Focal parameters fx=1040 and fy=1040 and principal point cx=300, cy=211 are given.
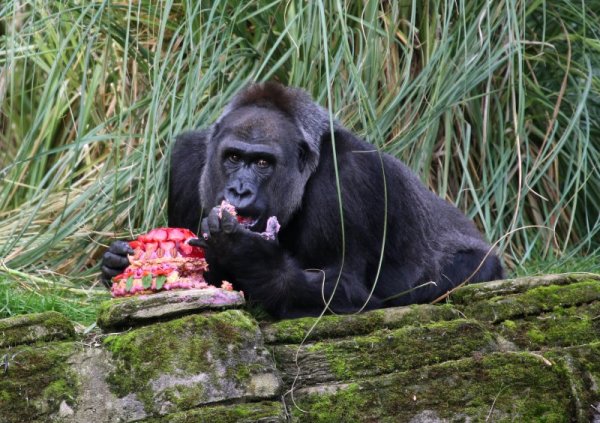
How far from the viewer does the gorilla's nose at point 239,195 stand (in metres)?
4.82

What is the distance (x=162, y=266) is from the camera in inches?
176

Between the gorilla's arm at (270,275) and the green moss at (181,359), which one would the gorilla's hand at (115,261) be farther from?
the green moss at (181,359)

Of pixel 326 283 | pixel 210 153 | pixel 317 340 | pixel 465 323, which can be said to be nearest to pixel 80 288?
pixel 210 153

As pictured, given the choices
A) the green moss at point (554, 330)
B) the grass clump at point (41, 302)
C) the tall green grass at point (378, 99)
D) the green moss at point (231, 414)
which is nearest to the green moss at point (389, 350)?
the green moss at point (554, 330)

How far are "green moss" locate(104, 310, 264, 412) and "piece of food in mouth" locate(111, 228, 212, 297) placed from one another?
0.58 meters

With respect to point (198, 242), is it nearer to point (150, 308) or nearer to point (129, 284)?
point (129, 284)

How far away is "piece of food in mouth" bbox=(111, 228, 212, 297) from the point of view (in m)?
4.40

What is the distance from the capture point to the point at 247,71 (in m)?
6.71

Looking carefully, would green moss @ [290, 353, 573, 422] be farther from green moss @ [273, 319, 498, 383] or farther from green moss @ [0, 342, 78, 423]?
green moss @ [0, 342, 78, 423]

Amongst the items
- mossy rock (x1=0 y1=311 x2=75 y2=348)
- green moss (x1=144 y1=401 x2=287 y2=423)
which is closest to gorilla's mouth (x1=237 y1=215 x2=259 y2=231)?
mossy rock (x1=0 y1=311 x2=75 y2=348)

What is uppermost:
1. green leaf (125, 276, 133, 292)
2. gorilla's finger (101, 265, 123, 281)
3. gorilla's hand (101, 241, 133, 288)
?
green leaf (125, 276, 133, 292)

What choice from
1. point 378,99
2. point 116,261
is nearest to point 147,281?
point 116,261

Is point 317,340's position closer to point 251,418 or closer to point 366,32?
point 251,418

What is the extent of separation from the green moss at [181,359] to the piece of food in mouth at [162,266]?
58 cm
